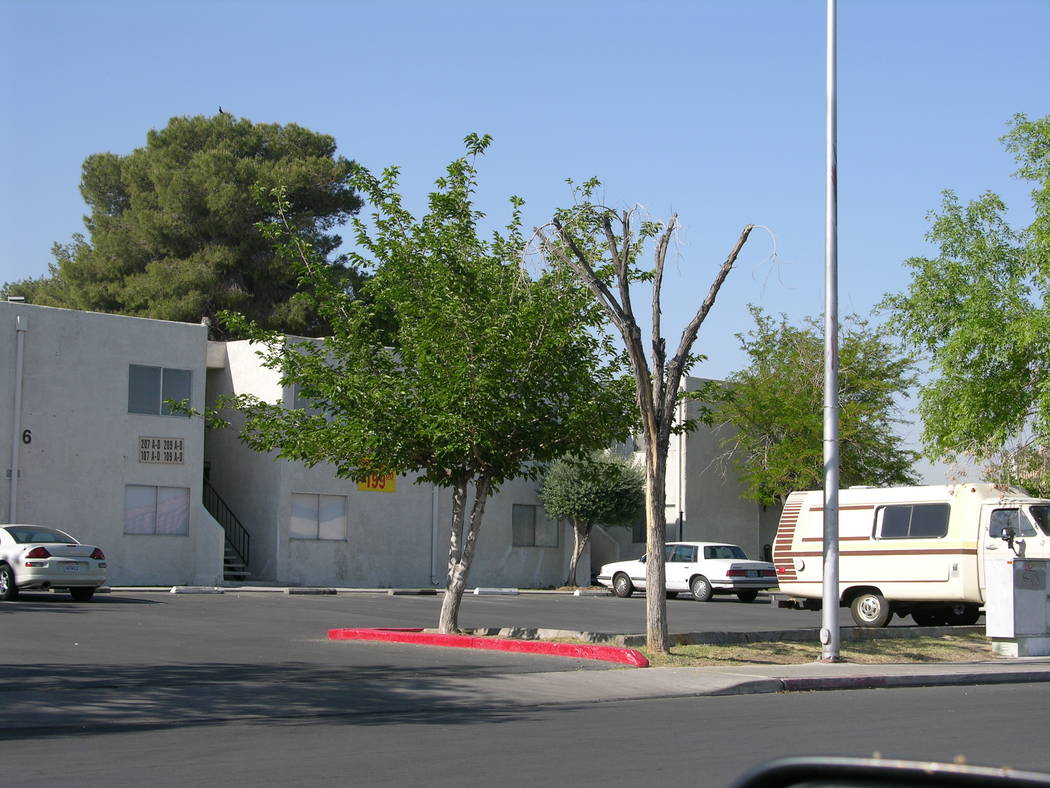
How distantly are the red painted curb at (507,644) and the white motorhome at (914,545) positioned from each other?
8956mm

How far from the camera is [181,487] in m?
36.9

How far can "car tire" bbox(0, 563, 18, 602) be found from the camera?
1057 inches

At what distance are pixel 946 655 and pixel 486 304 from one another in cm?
922

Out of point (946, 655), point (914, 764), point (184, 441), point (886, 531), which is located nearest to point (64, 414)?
point (184, 441)

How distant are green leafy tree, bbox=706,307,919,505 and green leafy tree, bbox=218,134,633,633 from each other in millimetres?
25736

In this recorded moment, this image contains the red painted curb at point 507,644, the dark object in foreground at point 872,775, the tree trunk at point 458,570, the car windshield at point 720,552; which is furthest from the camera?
the car windshield at point 720,552

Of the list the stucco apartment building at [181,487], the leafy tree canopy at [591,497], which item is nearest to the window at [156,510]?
the stucco apartment building at [181,487]

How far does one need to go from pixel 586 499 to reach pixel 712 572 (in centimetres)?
660

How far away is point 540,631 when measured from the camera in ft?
67.6

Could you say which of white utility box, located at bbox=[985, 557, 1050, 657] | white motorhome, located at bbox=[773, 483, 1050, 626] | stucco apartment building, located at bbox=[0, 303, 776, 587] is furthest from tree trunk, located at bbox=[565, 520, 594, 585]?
white utility box, located at bbox=[985, 557, 1050, 657]

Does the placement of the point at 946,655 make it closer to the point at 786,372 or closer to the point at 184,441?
the point at 184,441

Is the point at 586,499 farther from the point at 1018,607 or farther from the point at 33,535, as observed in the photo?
the point at 1018,607

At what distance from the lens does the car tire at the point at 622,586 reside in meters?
38.7

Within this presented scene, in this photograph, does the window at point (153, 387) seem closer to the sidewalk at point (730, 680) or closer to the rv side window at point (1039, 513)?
the rv side window at point (1039, 513)
